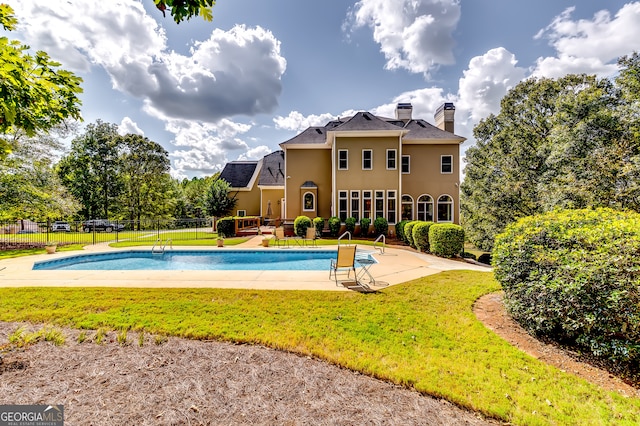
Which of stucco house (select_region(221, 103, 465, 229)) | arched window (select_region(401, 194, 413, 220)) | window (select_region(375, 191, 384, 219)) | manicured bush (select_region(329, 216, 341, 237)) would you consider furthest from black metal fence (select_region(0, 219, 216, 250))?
arched window (select_region(401, 194, 413, 220))

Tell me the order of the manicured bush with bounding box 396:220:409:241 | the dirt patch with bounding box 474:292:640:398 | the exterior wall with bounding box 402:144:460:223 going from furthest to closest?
the exterior wall with bounding box 402:144:460:223
the manicured bush with bounding box 396:220:409:241
the dirt patch with bounding box 474:292:640:398

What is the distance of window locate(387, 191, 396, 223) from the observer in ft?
59.5

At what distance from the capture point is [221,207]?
24.5 metres

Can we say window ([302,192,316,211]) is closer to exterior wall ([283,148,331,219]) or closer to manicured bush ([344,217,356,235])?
exterior wall ([283,148,331,219])

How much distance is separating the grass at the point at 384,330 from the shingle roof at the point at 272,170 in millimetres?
20431

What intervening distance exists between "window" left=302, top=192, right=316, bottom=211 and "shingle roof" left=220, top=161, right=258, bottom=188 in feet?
34.1

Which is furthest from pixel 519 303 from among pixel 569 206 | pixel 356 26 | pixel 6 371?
pixel 356 26

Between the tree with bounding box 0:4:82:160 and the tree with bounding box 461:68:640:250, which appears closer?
the tree with bounding box 0:4:82:160

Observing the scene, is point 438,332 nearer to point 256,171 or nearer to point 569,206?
point 569,206

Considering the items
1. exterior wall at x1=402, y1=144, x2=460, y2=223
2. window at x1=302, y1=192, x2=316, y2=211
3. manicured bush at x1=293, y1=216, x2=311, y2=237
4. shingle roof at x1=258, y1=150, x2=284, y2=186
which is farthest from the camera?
shingle roof at x1=258, y1=150, x2=284, y2=186

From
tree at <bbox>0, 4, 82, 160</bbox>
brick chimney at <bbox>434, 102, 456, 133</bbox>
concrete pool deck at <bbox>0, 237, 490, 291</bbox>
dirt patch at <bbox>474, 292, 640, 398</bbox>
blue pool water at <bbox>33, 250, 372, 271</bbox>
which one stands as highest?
brick chimney at <bbox>434, 102, 456, 133</bbox>

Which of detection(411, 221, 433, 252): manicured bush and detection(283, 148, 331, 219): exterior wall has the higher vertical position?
detection(283, 148, 331, 219): exterior wall

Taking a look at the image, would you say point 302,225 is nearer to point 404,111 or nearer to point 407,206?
point 407,206

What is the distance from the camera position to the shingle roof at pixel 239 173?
28109mm
